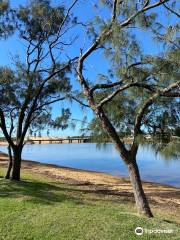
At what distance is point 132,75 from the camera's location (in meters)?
8.39

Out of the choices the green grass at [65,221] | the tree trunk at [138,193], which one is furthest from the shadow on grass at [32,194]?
the tree trunk at [138,193]

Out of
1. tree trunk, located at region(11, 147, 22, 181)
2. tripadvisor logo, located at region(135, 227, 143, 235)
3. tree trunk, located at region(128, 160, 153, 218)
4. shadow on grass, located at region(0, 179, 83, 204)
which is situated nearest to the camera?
tripadvisor logo, located at region(135, 227, 143, 235)

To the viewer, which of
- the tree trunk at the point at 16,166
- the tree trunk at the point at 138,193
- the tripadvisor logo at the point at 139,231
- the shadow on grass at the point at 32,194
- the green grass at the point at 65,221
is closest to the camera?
the green grass at the point at 65,221

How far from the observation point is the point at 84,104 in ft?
33.0

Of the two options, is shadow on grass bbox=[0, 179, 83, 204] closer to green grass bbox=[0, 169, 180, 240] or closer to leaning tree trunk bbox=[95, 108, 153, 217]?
green grass bbox=[0, 169, 180, 240]

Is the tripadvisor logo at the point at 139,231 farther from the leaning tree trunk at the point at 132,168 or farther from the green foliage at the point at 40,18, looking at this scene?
the green foliage at the point at 40,18

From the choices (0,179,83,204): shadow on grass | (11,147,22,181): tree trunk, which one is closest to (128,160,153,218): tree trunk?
(0,179,83,204): shadow on grass

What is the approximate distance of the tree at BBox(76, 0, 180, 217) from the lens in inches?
312

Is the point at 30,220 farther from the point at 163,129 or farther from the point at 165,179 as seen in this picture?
the point at 165,179

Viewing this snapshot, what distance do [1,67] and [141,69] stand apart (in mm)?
7050

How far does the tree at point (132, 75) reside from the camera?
26.0 ft

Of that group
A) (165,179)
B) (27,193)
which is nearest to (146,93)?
(27,193)

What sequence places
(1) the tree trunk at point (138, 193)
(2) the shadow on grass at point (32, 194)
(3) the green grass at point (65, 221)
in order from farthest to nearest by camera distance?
(2) the shadow on grass at point (32, 194) < (1) the tree trunk at point (138, 193) < (3) the green grass at point (65, 221)

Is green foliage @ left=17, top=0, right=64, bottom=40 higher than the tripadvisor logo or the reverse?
higher
